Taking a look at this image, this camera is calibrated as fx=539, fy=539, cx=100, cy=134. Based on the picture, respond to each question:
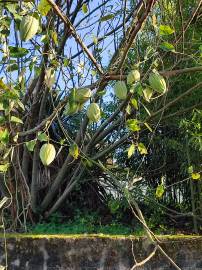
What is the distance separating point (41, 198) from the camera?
412 centimetres

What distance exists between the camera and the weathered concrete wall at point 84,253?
2748 mm

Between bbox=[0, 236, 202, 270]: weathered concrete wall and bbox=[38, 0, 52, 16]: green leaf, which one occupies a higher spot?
bbox=[38, 0, 52, 16]: green leaf

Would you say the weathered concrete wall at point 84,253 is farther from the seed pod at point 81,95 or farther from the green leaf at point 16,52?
the green leaf at point 16,52

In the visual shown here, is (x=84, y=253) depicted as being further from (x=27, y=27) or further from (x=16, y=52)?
(x=27, y=27)

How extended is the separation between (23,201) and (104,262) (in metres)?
0.99

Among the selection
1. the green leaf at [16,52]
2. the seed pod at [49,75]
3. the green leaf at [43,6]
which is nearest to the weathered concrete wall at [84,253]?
the seed pod at [49,75]

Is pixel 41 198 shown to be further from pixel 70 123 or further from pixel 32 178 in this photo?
pixel 70 123

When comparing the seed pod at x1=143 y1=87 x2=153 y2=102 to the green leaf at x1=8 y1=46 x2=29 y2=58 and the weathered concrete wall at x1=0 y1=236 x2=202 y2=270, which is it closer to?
the green leaf at x1=8 y1=46 x2=29 y2=58

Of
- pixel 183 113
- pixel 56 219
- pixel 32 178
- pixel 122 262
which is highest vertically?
pixel 183 113

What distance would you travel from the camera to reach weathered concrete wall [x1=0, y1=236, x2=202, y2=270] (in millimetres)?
2748

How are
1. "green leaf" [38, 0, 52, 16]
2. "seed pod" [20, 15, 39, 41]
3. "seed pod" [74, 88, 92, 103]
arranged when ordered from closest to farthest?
1. "seed pod" [20, 15, 39, 41]
2. "green leaf" [38, 0, 52, 16]
3. "seed pod" [74, 88, 92, 103]

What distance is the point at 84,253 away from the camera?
2.79 m

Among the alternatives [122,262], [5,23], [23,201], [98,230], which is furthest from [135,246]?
[5,23]

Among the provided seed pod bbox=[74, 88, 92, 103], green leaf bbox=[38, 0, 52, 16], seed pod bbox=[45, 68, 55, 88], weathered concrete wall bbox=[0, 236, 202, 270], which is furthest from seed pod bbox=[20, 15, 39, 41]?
weathered concrete wall bbox=[0, 236, 202, 270]
